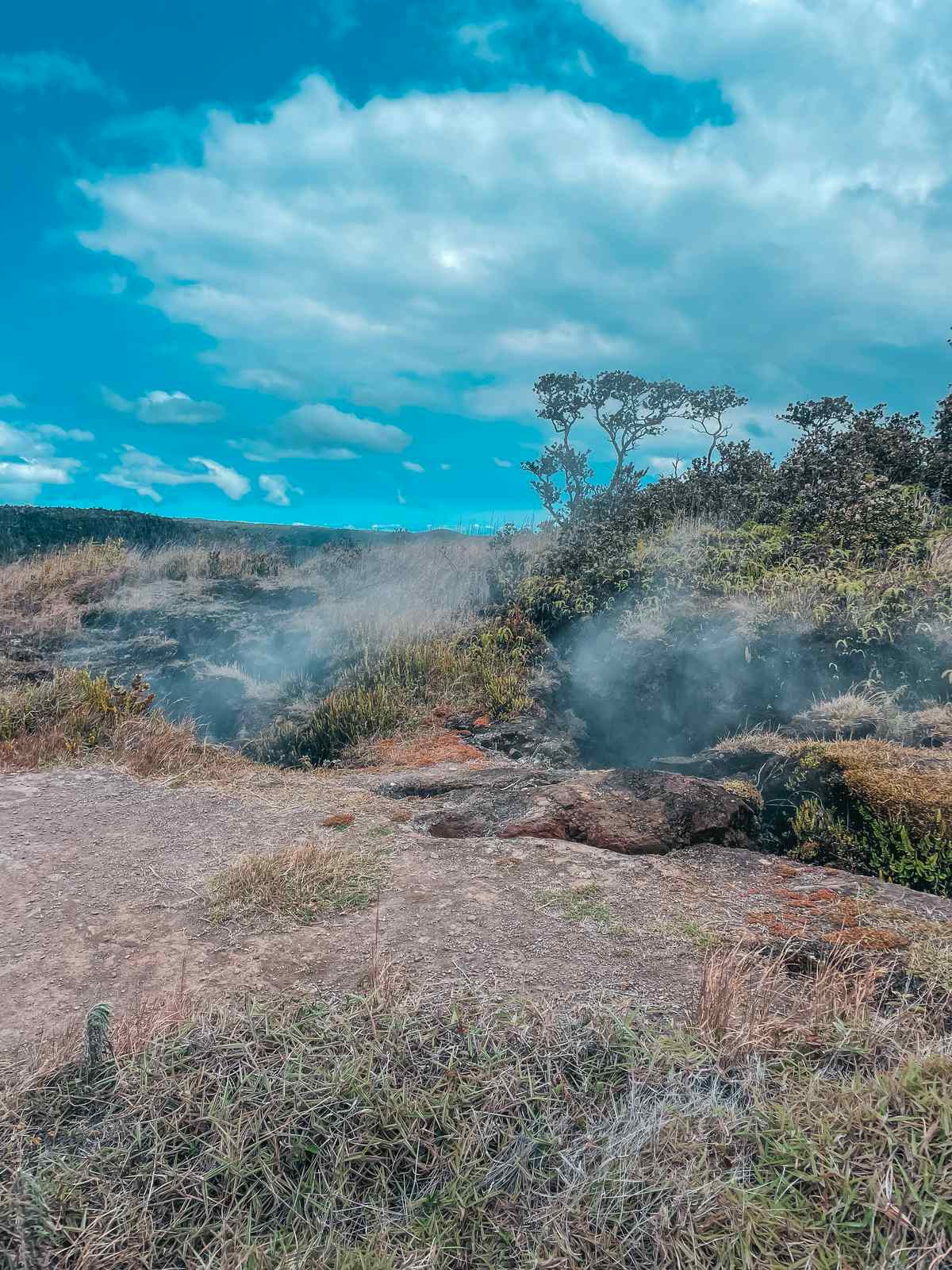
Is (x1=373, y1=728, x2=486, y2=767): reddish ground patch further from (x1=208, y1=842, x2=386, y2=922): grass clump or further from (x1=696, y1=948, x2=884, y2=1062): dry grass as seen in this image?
(x1=696, y1=948, x2=884, y2=1062): dry grass

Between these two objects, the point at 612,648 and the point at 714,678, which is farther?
the point at 612,648

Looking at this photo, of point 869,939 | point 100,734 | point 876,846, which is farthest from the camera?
point 100,734

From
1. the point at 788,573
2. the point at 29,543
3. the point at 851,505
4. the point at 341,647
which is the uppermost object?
the point at 29,543

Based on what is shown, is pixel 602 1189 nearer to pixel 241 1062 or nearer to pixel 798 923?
pixel 241 1062

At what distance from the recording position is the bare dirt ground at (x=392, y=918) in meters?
2.78

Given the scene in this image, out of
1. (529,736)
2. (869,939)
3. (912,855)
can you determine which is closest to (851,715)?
(912,855)

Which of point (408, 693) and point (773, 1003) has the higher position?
point (408, 693)

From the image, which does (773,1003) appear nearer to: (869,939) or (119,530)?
(869,939)

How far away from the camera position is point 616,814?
14.0ft

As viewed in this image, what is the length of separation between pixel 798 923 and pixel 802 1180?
1.40m

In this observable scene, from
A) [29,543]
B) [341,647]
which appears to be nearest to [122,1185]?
[341,647]

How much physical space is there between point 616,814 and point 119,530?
65.5ft

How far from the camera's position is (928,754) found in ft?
15.4

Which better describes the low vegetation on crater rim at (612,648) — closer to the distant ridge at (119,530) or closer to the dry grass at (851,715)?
the dry grass at (851,715)
